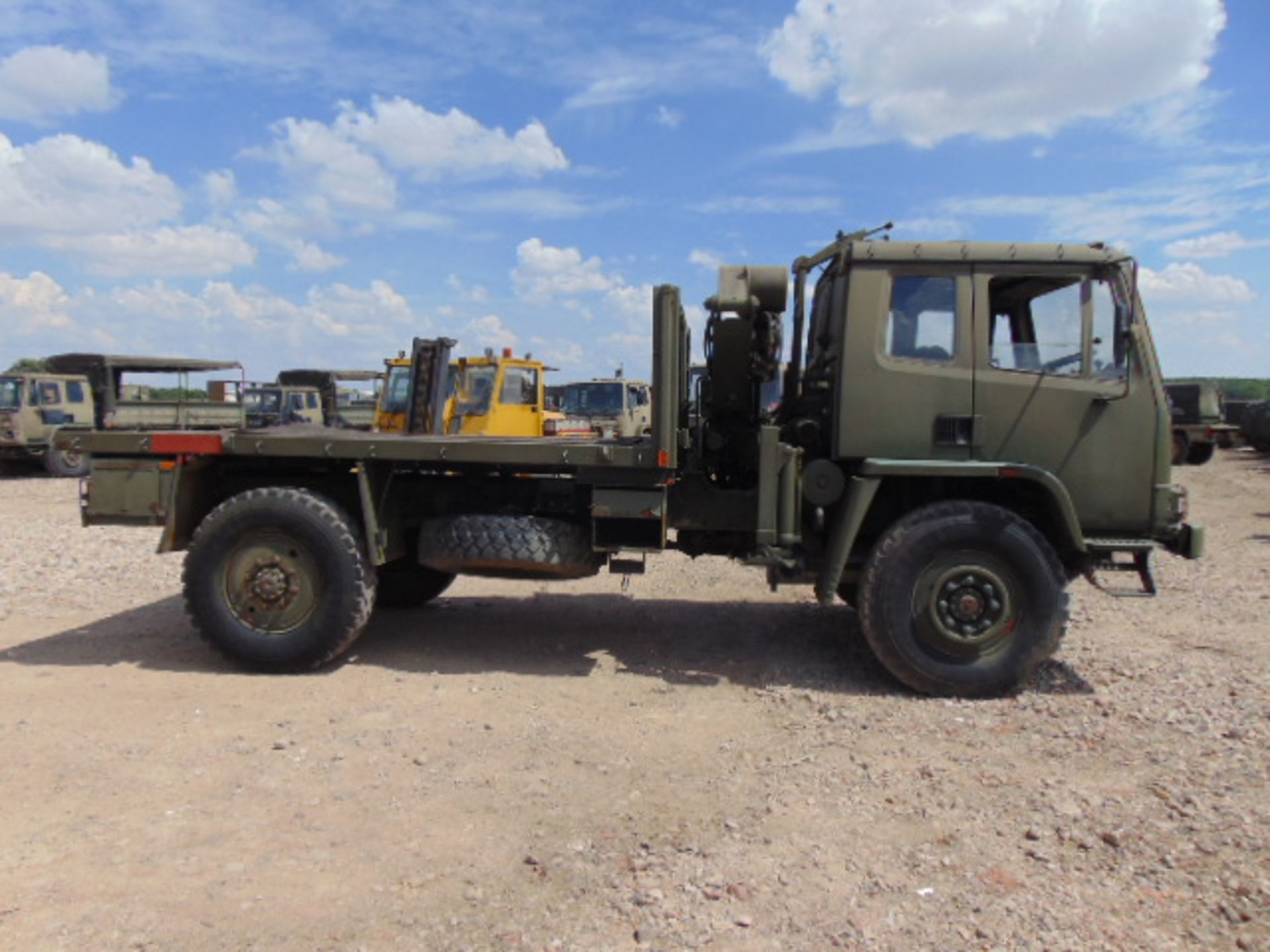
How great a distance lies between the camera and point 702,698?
5.39 m

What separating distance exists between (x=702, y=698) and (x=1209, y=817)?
2570mm

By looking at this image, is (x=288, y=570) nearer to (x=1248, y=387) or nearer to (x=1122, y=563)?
(x=1122, y=563)

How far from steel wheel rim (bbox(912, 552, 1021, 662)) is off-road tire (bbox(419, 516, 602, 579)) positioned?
2127mm

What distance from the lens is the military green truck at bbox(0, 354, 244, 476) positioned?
19125 mm

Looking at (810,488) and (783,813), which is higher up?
(810,488)

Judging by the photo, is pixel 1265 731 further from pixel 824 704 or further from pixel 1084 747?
pixel 824 704

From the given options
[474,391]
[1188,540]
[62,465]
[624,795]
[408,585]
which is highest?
[474,391]

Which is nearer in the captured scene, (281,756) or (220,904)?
(220,904)

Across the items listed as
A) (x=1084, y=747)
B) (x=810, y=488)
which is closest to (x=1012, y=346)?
(x=810, y=488)

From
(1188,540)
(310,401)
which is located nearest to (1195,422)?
(1188,540)

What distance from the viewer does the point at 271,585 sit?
5.83 meters

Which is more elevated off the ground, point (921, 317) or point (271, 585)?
point (921, 317)

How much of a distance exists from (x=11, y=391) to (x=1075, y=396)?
21130 millimetres

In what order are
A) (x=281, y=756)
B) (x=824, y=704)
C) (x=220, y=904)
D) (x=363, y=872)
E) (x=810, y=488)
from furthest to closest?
(x=810, y=488)
(x=824, y=704)
(x=281, y=756)
(x=363, y=872)
(x=220, y=904)
